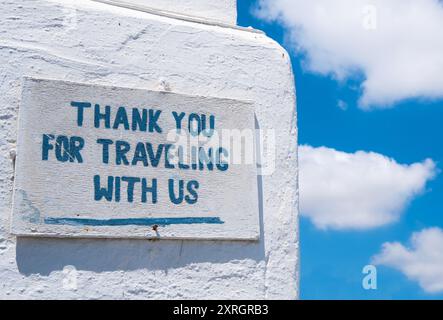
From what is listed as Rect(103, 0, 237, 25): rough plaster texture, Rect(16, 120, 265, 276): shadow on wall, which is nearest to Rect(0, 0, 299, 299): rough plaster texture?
Rect(16, 120, 265, 276): shadow on wall

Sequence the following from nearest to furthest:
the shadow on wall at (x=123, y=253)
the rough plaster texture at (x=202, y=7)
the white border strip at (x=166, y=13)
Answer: the shadow on wall at (x=123, y=253), the white border strip at (x=166, y=13), the rough plaster texture at (x=202, y=7)

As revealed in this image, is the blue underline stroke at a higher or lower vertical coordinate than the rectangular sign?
lower

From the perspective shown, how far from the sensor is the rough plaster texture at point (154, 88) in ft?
11.0

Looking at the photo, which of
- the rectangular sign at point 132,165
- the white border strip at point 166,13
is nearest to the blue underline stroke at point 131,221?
the rectangular sign at point 132,165

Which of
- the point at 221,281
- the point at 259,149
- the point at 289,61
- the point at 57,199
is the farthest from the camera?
the point at 289,61

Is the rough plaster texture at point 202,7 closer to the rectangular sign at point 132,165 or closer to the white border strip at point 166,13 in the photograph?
A: the white border strip at point 166,13

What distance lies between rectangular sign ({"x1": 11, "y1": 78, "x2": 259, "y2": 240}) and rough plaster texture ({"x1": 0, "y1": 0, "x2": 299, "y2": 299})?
0.07 metres

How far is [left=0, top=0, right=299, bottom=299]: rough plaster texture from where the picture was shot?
335cm

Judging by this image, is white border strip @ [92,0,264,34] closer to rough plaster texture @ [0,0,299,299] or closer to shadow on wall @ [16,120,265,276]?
rough plaster texture @ [0,0,299,299]

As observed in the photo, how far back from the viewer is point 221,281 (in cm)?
368

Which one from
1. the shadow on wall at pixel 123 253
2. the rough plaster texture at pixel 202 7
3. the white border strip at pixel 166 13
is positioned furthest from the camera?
the rough plaster texture at pixel 202 7

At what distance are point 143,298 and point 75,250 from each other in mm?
454
